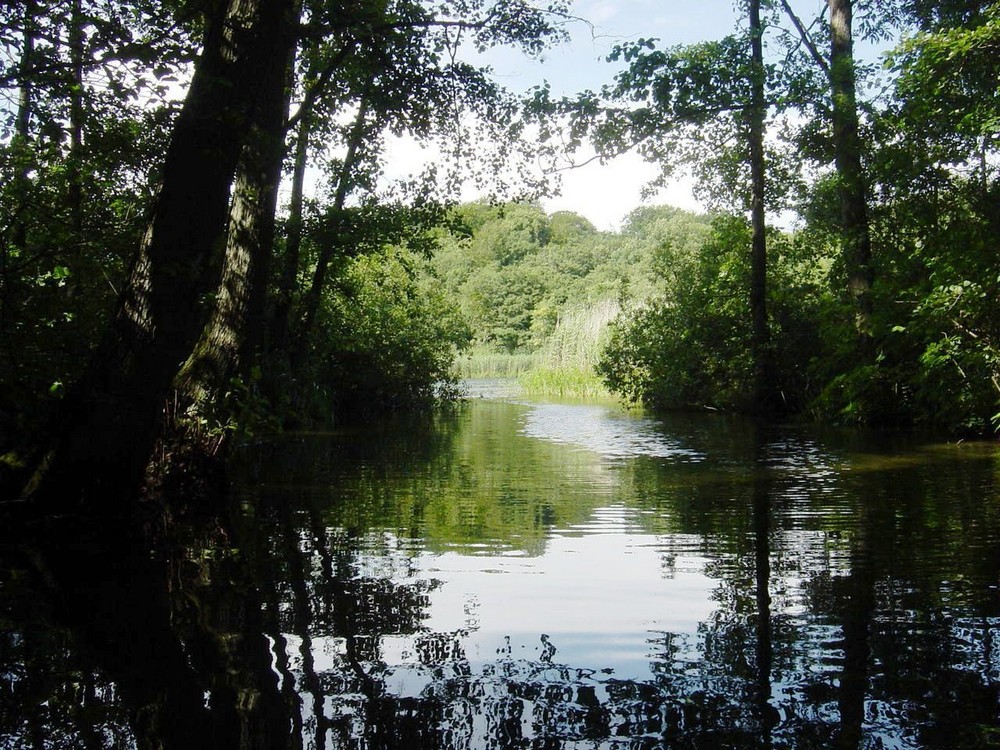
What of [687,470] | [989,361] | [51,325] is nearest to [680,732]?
[51,325]

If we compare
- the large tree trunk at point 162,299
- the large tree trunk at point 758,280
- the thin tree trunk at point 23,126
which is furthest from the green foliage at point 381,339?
the large tree trunk at point 162,299

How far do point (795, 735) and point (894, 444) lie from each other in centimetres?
1017

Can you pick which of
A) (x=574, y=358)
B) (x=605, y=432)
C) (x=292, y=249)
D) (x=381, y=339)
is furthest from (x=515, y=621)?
(x=574, y=358)

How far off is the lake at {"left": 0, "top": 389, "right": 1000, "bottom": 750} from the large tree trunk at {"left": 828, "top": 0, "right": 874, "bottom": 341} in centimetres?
826

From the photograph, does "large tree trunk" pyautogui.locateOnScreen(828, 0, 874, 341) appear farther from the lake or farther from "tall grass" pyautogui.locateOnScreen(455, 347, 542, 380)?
"tall grass" pyautogui.locateOnScreen(455, 347, 542, 380)

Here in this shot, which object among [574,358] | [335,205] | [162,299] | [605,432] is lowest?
[605,432]

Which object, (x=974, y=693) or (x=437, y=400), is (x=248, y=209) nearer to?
(x=974, y=693)

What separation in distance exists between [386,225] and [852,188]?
25.7 feet

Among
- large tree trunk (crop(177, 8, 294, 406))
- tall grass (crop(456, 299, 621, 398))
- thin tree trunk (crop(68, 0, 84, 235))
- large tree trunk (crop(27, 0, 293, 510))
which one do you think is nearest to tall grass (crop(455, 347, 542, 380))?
tall grass (crop(456, 299, 621, 398))

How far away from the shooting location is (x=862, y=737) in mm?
2383

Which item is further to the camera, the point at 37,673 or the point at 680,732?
the point at 37,673

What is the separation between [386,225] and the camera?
49.8ft

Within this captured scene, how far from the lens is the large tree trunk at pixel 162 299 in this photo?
5.30m

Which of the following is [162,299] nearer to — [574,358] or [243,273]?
[243,273]
